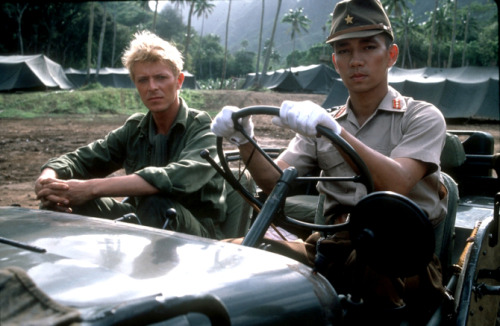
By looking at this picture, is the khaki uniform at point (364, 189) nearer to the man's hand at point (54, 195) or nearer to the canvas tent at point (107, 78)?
the man's hand at point (54, 195)

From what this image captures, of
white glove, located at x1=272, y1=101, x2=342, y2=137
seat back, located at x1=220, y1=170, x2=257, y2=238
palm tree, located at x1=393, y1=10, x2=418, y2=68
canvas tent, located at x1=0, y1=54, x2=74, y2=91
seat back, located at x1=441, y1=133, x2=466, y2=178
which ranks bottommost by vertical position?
canvas tent, located at x1=0, y1=54, x2=74, y2=91

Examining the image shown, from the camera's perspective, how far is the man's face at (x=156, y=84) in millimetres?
2986

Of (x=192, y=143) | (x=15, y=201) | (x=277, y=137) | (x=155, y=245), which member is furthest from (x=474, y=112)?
(x=155, y=245)

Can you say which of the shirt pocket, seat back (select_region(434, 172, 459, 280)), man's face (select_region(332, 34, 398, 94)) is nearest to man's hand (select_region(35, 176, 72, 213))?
the shirt pocket

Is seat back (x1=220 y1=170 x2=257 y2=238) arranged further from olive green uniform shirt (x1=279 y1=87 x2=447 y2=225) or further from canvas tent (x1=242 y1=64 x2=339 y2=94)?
canvas tent (x1=242 y1=64 x2=339 y2=94)

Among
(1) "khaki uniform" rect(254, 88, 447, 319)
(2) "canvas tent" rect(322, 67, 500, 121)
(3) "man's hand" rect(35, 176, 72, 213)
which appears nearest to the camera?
(1) "khaki uniform" rect(254, 88, 447, 319)

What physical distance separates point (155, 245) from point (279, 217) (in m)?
0.45

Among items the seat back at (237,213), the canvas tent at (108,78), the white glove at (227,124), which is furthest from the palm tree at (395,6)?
the white glove at (227,124)

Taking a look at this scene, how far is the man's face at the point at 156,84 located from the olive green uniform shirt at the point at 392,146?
843 mm

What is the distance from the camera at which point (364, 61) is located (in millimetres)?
2275

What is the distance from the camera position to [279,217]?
1687mm

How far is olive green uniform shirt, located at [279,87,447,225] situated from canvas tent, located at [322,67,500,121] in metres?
19.8

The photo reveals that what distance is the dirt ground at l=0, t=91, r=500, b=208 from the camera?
7.63m

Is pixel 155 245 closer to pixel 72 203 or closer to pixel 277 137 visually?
pixel 72 203
